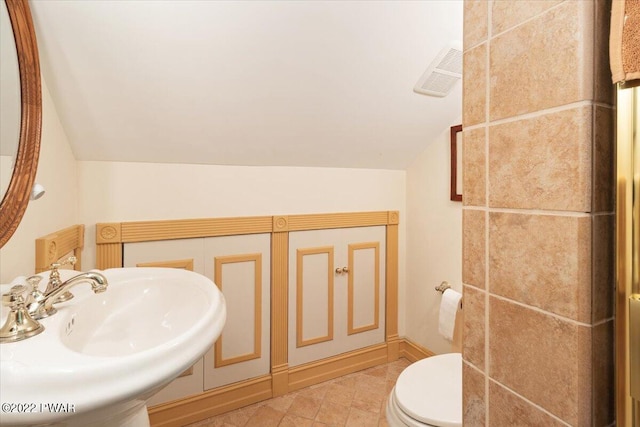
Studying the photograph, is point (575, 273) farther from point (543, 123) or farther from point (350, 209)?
point (350, 209)

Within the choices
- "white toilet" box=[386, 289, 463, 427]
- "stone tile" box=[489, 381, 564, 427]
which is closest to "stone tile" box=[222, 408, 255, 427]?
"white toilet" box=[386, 289, 463, 427]

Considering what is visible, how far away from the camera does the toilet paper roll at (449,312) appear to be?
169 cm

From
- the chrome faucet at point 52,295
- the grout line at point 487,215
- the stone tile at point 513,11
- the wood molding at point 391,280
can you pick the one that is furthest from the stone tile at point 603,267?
the wood molding at point 391,280

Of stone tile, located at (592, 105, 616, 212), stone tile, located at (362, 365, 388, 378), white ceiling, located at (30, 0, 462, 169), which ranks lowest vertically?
stone tile, located at (362, 365, 388, 378)

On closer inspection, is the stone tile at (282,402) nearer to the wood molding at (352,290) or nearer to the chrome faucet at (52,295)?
the wood molding at (352,290)

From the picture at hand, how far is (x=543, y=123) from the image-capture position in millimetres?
450

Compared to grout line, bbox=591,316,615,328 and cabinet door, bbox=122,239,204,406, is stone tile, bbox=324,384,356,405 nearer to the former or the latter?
cabinet door, bbox=122,239,204,406

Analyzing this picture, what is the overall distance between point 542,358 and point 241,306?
1.63 meters

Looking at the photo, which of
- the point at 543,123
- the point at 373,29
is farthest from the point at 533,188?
the point at 373,29

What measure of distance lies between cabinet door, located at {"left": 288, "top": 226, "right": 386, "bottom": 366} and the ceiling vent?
0.96 m

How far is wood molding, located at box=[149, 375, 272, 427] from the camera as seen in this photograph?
1.64 meters

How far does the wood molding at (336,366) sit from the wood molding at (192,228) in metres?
0.91

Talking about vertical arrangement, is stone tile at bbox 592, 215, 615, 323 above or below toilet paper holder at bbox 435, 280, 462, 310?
above

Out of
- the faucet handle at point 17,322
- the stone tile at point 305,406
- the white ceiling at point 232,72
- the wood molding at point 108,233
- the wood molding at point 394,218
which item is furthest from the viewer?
the wood molding at point 394,218
